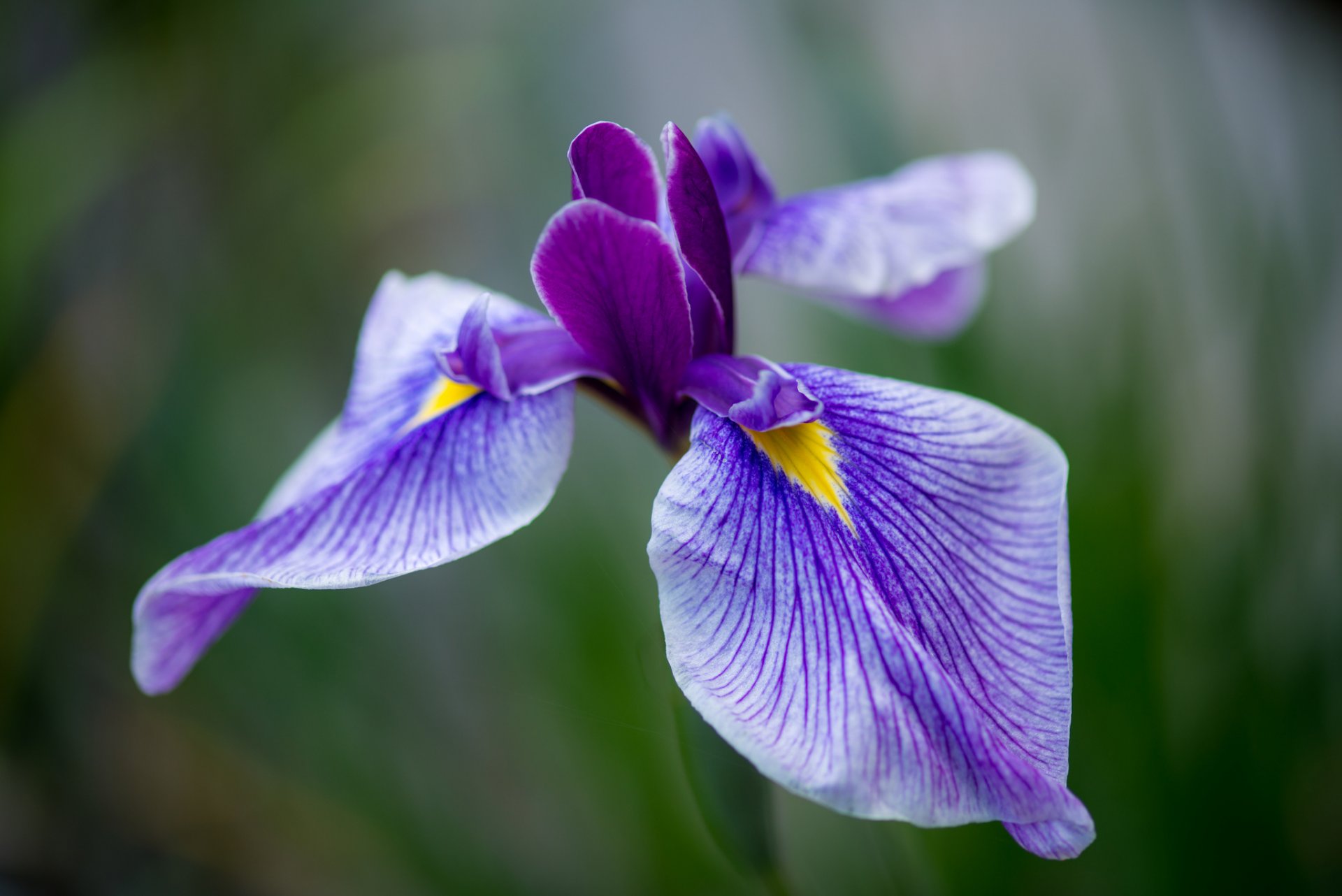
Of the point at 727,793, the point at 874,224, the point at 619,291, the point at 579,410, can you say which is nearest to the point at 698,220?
the point at 619,291

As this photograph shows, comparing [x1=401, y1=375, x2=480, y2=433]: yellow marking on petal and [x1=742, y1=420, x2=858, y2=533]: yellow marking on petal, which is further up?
[x1=401, y1=375, x2=480, y2=433]: yellow marking on petal

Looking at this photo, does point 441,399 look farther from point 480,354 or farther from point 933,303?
point 933,303

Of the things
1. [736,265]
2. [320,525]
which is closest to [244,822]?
[320,525]

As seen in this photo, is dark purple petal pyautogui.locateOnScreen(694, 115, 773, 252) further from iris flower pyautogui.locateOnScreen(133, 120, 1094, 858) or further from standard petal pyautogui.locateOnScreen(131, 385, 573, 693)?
standard petal pyautogui.locateOnScreen(131, 385, 573, 693)

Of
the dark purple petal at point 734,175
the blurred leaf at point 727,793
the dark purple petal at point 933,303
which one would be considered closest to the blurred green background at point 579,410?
the blurred leaf at point 727,793

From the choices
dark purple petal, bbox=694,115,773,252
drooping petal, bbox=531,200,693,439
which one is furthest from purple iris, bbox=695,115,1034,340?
drooping petal, bbox=531,200,693,439
